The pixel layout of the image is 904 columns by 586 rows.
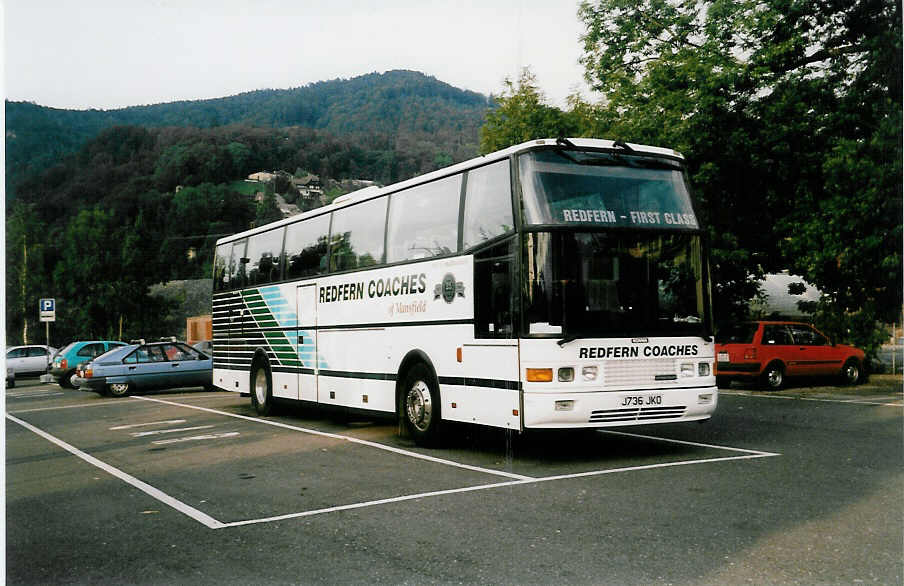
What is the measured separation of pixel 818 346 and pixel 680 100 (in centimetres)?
709

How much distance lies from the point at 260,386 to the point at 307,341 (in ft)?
8.18

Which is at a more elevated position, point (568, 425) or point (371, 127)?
point (371, 127)

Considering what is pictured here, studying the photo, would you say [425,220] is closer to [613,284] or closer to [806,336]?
[613,284]

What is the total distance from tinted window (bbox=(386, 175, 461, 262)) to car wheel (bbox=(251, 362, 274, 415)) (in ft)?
17.1

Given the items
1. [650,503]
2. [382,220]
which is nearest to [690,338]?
[650,503]

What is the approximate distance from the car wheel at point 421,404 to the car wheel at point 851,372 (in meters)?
14.9

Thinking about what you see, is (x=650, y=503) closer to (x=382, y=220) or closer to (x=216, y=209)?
(x=382, y=220)

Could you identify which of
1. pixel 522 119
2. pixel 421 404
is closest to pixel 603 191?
pixel 421 404

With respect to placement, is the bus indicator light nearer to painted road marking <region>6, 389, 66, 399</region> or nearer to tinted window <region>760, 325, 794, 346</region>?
tinted window <region>760, 325, 794, 346</region>

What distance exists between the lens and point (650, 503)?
760 centimetres

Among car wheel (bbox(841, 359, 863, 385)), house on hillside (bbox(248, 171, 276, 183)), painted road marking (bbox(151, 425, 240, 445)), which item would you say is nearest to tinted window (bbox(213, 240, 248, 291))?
painted road marking (bbox(151, 425, 240, 445))

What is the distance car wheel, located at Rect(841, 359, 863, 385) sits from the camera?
2278 centimetres

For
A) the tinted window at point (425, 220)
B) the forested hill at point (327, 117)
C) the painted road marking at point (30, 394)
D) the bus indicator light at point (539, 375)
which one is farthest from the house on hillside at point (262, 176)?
the bus indicator light at point (539, 375)

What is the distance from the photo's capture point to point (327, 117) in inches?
1446
